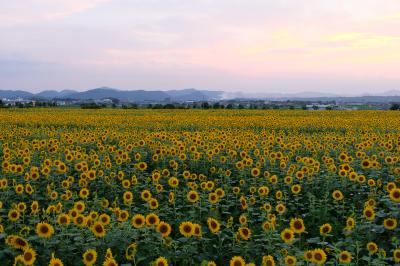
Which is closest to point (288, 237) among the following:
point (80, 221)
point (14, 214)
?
point (80, 221)

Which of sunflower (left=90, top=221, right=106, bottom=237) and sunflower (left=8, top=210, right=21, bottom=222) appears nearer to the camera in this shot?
sunflower (left=90, top=221, right=106, bottom=237)

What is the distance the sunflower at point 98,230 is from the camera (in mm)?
4828

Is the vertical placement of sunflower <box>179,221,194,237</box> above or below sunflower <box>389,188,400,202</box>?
below

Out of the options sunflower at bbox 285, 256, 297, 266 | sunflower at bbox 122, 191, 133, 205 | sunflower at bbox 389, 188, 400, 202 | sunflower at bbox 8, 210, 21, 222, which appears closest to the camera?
sunflower at bbox 285, 256, 297, 266

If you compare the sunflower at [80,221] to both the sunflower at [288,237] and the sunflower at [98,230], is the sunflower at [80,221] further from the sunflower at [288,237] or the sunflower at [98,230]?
the sunflower at [288,237]

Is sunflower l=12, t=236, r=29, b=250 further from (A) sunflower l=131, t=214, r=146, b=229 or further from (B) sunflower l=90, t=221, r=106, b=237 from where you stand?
(A) sunflower l=131, t=214, r=146, b=229

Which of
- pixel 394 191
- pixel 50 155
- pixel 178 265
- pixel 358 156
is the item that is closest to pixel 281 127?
pixel 358 156

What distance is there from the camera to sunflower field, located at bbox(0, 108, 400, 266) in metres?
4.93

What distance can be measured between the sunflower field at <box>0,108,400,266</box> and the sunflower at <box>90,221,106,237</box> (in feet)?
0.03

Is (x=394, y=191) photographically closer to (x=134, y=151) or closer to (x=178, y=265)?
(x=178, y=265)

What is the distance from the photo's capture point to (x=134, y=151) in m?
11.3

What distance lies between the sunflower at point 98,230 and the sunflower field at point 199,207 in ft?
0.03

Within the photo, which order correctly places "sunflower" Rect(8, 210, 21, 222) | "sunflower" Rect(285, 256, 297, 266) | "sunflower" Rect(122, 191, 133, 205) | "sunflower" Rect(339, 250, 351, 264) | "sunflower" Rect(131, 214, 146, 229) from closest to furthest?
"sunflower" Rect(285, 256, 297, 266) → "sunflower" Rect(339, 250, 351, 264) → "sunflower" Rect(131, 214, 146, 229) → "sunflower" Rect(8, 210, 21, 222) → "sunflower" Rect(122, 191, 133, 205)

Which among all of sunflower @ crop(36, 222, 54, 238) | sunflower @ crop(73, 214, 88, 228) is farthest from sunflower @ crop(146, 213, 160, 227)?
sunflower @ crop(36, 222, 54, 238)
